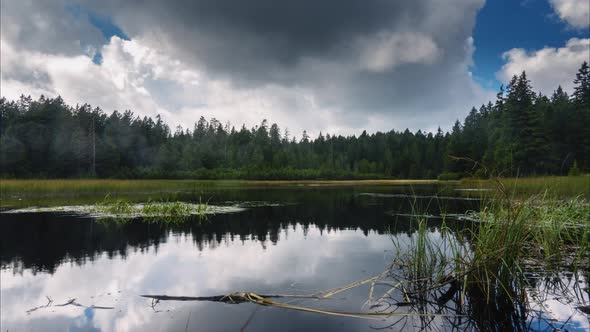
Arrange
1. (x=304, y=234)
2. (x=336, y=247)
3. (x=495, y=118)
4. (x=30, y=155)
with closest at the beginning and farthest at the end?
1. (x=336, y=247)
2. (x=304, y=234)
3. (x=30, y=155)
4. (x=495, y=118)

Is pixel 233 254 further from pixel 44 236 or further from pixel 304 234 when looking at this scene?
pixel 44 236

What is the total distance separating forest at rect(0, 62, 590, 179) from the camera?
175ft

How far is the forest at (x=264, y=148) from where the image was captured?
5334cm

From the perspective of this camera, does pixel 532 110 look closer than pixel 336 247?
No

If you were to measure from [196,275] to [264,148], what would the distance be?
93436 millimetres

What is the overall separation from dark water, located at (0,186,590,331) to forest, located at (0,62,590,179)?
2366 centimetres

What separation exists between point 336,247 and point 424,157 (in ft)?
362

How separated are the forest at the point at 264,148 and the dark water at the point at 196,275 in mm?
23657

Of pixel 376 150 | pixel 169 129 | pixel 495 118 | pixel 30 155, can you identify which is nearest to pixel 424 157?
pixel 376 150

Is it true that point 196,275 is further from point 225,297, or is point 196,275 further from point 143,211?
point 143,211

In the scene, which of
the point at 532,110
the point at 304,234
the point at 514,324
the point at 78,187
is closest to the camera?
the point at 514,324

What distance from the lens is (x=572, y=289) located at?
242 inches

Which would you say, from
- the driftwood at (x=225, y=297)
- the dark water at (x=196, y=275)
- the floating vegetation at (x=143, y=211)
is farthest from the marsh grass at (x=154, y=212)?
the driftwood at (x=225, y=297)

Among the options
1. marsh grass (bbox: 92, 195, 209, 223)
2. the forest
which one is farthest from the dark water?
the forest
